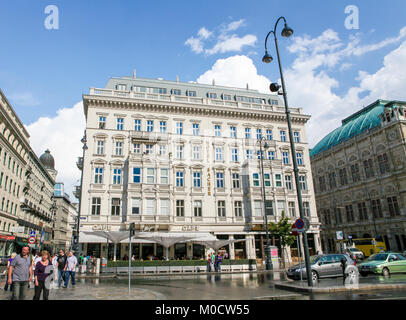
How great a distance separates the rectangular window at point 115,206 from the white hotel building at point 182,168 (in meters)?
0.12

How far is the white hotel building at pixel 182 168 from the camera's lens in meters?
34.6

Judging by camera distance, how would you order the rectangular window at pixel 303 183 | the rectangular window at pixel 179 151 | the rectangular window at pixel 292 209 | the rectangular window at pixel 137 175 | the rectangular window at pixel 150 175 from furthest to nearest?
the rectangular window at pixel 303 183 → the rectangular window at pixel 292 209 → the rectangular window at pixel 179 151 → the rectangular window at pixel 150 175 → the rectangular window at pixel 137 175

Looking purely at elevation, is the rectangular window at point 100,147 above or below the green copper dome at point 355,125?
below

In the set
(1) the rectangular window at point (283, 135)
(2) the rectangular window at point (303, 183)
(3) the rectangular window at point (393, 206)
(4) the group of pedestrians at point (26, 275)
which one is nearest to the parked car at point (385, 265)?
(4) the group of pedestrians at point (26, 275)

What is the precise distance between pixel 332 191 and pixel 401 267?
49.4 metres

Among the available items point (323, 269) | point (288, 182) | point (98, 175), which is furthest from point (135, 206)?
point (323, 269)

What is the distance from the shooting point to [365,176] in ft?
187

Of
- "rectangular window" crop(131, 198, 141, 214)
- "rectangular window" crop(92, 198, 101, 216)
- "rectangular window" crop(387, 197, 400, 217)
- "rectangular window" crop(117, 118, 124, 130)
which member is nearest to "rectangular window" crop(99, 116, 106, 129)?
"rectangular window" crop(117, 118, 124, 130)

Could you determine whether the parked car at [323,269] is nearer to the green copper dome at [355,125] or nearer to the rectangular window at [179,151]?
the rectangular window at [179,151]

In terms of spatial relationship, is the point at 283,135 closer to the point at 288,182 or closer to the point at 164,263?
the point at 288,182

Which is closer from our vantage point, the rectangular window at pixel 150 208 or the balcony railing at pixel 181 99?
the rectangular window at pixel 150 208

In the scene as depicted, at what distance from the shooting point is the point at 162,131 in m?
38.6
